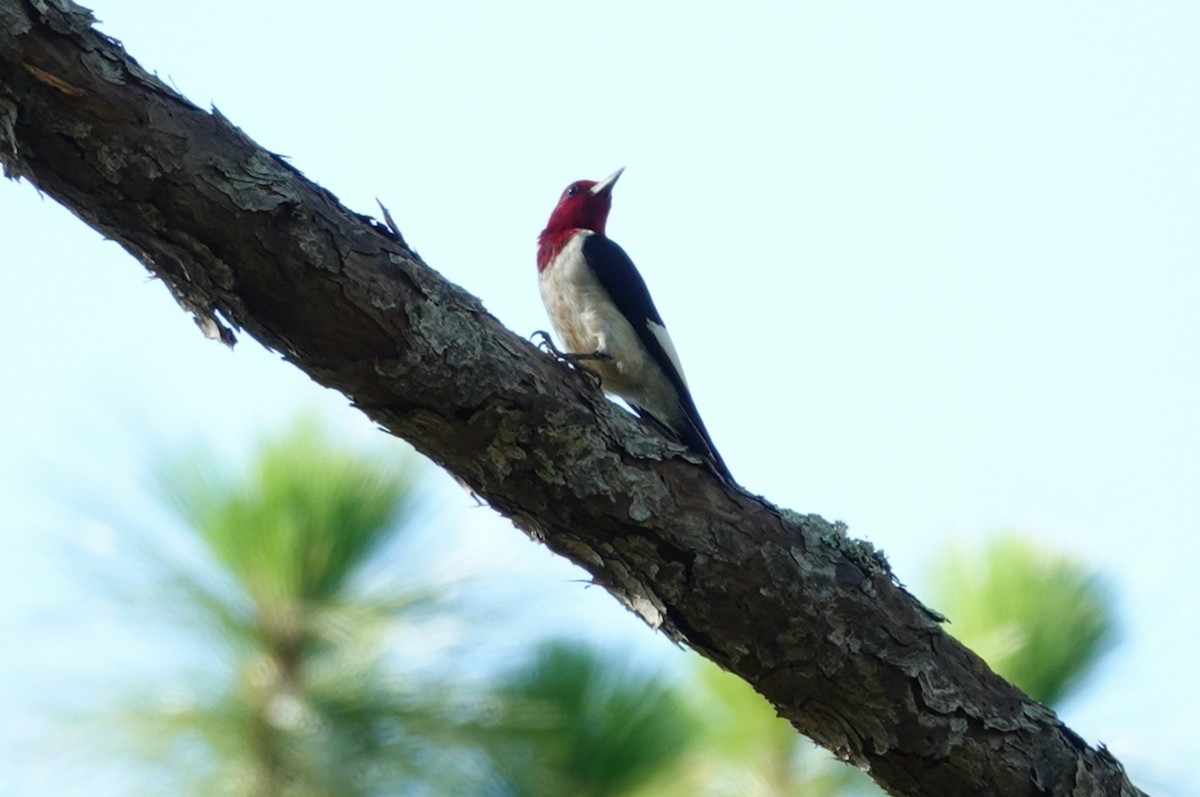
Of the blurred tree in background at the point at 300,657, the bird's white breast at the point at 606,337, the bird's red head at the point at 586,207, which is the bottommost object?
the blurred tree in background at the point at 300,657

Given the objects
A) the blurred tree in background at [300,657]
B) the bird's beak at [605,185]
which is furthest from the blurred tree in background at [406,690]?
the bird's beak at [605,185]

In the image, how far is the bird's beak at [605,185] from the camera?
498 centimetres

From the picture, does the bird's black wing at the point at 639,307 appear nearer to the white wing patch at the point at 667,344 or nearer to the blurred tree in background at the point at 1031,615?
the white wing patch at the point at 667,344

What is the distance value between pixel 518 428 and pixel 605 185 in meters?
3.02

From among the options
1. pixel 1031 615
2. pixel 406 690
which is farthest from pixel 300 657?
pixel 1031 615

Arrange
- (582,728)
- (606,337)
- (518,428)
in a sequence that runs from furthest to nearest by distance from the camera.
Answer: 1. (606,337)
2. (582,728)
3. (518,428)

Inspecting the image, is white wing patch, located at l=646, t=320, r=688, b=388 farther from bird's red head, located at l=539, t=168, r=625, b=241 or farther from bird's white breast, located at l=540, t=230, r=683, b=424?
bird's red head, located at l=539, t=168, r=625, b=241

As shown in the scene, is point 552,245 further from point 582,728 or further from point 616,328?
point 582,728

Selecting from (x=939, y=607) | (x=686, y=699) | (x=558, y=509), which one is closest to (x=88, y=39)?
(x=558, y=509)

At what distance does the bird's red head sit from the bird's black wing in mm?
737

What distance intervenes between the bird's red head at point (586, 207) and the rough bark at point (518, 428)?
278 cm

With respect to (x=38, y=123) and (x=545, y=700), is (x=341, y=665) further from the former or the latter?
(x=38, y=123)

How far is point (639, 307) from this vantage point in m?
3.90

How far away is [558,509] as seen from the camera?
2.13m
